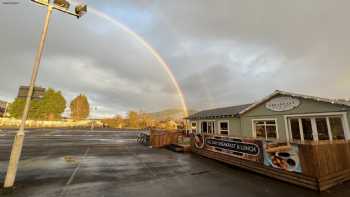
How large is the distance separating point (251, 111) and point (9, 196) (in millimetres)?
15361

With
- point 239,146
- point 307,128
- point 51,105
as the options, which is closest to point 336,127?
point 307,128

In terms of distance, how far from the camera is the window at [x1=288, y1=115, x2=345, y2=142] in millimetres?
10129

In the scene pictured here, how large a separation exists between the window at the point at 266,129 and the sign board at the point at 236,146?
4.46m

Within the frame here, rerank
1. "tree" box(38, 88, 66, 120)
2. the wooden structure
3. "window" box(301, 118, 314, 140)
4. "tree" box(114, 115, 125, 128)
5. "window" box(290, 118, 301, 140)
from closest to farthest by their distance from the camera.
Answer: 1. "window" box(301, 118, 314, 140)
2. "window" box(290, 118, 301, 140)
3. the wooden structure
4. "tree" box(38, 88, 66, 120)
5. "tree" box(114, 115, 125, 128)

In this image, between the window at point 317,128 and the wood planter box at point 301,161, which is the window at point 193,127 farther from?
the wood planter box at point 301,161

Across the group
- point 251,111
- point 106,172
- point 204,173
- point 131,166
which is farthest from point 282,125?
point 106,172

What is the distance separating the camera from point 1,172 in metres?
7.93

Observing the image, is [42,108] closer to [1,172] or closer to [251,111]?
[1,172]

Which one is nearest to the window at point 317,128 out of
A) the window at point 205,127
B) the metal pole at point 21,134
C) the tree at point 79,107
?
the window at point 205,127

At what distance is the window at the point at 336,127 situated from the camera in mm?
9941

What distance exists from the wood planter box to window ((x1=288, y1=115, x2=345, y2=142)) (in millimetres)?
2562

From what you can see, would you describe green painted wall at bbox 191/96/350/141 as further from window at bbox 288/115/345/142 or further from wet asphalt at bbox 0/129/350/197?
wet asphalt at bbox 0/129/350/197

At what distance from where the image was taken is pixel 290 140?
8.30 meters

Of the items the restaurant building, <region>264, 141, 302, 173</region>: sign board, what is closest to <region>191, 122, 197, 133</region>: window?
the restaurant building
